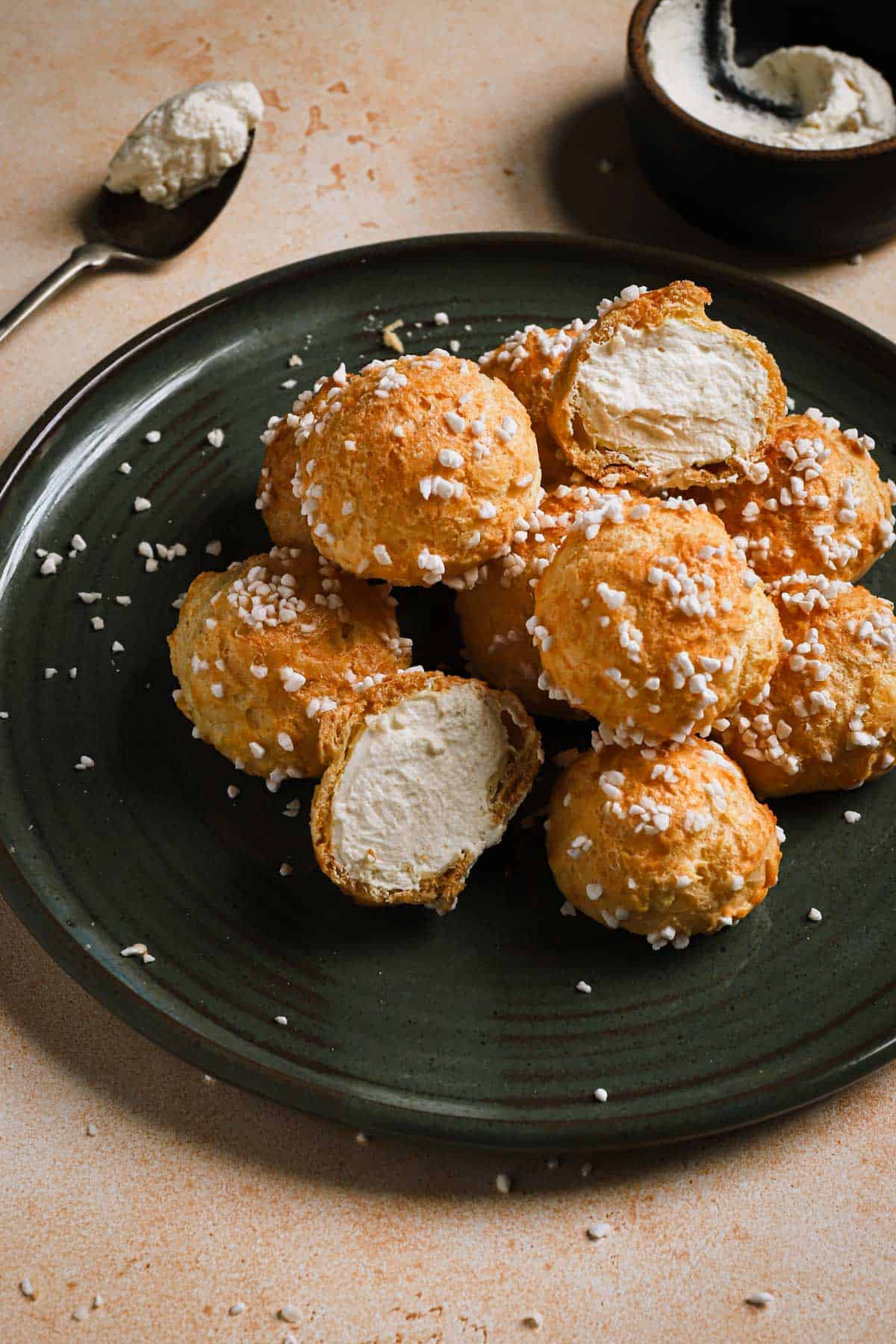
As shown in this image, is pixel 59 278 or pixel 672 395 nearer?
pixel 672 395

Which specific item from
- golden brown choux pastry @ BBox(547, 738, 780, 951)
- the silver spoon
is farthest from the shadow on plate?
the silver spoon

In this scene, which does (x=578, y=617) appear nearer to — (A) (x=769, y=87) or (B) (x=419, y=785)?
(B) (x=419, y=785)

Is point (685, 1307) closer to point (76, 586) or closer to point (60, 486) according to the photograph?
point (76, 586)

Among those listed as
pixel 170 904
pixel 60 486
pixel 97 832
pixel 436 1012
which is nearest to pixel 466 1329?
pixel 436 1012

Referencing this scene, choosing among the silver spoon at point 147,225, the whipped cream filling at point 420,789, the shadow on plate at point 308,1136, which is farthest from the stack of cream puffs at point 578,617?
the silver spoon at point 147,225

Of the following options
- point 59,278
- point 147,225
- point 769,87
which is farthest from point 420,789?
point 769,87

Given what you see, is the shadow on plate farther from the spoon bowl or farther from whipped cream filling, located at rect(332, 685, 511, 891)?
the spoon bowl
